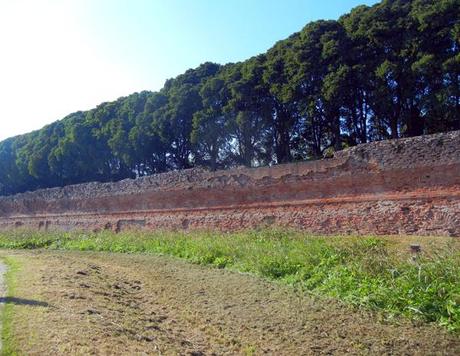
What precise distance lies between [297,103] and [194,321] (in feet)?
43.7

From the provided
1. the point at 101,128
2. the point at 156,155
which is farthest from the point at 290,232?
the point at 101,128

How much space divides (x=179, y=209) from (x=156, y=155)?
35.0ft

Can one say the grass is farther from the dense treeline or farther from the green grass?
the dense treeline

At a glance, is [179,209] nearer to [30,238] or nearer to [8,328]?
[30,238]

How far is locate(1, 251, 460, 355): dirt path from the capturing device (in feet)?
15.0

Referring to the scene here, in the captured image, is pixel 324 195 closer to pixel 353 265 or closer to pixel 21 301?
pixel 353 265

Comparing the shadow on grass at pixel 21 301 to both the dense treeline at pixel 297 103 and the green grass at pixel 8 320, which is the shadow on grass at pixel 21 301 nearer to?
the green grass at pixel 8 320

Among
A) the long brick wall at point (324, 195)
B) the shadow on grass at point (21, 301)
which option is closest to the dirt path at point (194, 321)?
the shadow on grass at point (21, 301)

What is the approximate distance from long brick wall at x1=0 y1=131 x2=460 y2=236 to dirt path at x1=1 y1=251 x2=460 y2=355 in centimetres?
397

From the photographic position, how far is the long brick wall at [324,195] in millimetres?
9562

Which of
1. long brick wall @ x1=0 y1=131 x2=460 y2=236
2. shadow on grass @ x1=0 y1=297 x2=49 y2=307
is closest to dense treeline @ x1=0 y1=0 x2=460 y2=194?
long brick wall @ x1=0 y1=131 x2=460 y2=236

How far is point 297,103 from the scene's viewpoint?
18031 millimetres

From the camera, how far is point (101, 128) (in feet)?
88.4

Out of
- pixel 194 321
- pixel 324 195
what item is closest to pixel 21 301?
pixel 194 321
